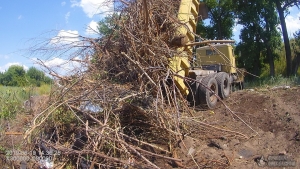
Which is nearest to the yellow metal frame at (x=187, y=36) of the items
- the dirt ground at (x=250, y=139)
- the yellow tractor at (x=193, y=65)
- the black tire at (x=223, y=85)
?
the yellow tractor at (x=193, y=65)

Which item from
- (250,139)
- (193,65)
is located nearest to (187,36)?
(193,65)

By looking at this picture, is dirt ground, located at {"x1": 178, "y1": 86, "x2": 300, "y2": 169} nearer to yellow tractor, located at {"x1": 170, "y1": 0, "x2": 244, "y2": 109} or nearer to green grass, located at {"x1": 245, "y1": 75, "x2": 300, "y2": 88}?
yellow tractor, located at {"x1": 170, "y1": 0, "x2": 244, "y2": 109}

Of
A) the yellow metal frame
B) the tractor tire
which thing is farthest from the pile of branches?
the tractor tire

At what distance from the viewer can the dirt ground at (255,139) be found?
5066 mm

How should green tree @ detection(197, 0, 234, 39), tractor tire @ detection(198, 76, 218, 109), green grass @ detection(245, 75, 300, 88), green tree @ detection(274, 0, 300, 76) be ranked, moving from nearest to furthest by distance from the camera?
tractor tire @ detection(198, 76, 218, 109) < green grass @ detection(245, 75, 300, 88) < green tree @ detection(274, 0, 300, 76) < green tree @ detection(197, 0, 234, 39)

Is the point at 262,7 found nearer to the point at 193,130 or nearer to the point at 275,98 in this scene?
the point at 275,98

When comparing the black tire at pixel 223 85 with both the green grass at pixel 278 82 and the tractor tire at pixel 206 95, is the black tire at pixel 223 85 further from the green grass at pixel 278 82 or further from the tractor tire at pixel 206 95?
the green grass at pixel 278 82

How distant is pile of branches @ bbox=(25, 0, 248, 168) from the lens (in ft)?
15.5

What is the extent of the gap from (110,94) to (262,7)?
1731 centimetres

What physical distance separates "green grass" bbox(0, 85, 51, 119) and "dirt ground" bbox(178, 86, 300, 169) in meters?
3.56

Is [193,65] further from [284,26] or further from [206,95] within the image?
[284,26]

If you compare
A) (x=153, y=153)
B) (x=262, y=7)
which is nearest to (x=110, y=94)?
(x=153, y=153)

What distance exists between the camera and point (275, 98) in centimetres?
770

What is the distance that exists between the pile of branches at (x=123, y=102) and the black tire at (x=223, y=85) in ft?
8.43
